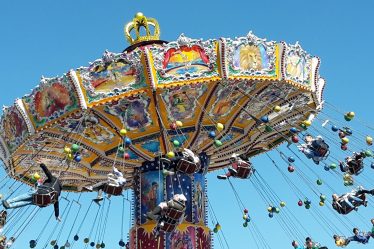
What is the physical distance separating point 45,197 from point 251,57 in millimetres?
5028

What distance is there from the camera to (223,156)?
678 inches

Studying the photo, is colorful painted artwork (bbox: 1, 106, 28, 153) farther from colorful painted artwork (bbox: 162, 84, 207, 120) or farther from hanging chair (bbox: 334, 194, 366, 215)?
hanging chair (bbox: 334, 194, 366, 215)

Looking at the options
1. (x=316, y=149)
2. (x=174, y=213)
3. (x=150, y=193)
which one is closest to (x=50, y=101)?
(x=150, y=193)

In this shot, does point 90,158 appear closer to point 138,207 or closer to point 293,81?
point 138,207

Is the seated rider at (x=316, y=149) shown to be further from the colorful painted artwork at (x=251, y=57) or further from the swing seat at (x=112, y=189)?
the swing seat at (x=112, y=189)

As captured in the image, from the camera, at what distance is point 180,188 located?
49.2ft

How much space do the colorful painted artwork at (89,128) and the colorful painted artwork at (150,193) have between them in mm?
1273

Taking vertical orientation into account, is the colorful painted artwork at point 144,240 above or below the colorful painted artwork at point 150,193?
below

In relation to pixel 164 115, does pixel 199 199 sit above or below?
below

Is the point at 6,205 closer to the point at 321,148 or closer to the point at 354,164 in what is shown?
the point at 321,148

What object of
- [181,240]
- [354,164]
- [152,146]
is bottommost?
[354,164]

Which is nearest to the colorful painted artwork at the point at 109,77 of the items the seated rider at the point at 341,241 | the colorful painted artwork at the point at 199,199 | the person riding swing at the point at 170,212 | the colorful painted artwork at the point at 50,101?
the colorful painted artwork at the point at 50,101

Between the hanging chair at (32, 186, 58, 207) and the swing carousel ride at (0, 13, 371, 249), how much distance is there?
1.76ft

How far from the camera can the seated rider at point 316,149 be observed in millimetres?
13359
